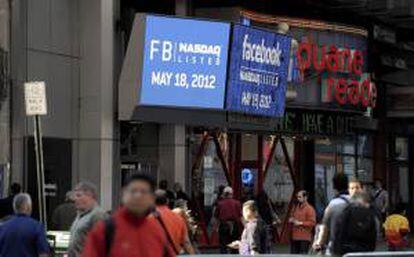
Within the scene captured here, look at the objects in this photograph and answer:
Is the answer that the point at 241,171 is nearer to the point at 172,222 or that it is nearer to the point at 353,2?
the point at 353,2

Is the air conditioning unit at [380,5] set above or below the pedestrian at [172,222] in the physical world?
above

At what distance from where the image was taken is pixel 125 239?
6.54 m

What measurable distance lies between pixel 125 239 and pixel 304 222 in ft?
45.6

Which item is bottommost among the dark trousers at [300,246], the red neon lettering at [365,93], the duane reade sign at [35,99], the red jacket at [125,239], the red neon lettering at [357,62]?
the dark trousers at [300,246]

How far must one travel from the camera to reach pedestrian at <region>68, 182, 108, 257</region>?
9.63 m

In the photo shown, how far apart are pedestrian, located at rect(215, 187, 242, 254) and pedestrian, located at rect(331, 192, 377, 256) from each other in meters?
10.3

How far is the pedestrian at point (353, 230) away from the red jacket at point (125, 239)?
4.75 m

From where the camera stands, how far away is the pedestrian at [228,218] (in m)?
21.4

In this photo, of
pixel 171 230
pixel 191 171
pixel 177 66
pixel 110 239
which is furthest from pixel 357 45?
pixel 110 239

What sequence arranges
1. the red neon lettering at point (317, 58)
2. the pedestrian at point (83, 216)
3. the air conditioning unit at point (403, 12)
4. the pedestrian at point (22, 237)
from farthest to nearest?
the air conditioning unit at point (403, 12) → the red neon lettering at point (317, 58) → the pedestrian at point (22, 237) → the pedestrian at point (83, 216)

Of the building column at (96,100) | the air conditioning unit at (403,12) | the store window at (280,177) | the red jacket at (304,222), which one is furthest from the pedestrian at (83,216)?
the air conditioning unit at (403,12)

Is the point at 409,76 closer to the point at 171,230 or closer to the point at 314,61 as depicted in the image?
the point at 314,61

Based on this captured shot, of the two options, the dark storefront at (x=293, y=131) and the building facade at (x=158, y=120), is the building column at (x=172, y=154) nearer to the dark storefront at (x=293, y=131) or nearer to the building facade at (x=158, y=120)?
the building facade at (x=158, y=120)

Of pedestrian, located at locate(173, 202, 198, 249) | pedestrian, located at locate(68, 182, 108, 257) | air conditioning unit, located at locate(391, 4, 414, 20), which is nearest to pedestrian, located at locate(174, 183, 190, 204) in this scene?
pedestrian, located at locate(173, 202, 198, 249)
